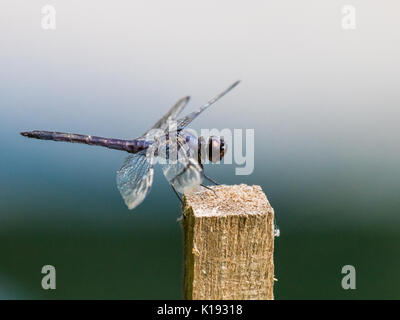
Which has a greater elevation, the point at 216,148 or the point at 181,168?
the point at 216,148

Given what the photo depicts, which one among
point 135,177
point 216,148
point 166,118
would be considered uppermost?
point 166,118

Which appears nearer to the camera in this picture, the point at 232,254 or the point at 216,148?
the point at 232,254

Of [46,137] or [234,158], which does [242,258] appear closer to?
[234,158]

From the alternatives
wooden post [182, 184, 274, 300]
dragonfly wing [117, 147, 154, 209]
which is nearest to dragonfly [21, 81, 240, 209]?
dragonfly wing [117, 147, 154, 209]

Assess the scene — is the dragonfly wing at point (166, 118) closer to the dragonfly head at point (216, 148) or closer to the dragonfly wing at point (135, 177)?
the dragonfly wing at point (135, 177)

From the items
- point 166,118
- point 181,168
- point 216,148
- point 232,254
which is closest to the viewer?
point 232,254

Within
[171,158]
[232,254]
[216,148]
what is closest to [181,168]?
[171,158]

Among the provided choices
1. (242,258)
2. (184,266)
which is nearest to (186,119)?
(184,266)

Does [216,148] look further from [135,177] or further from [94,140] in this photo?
[94,140]
